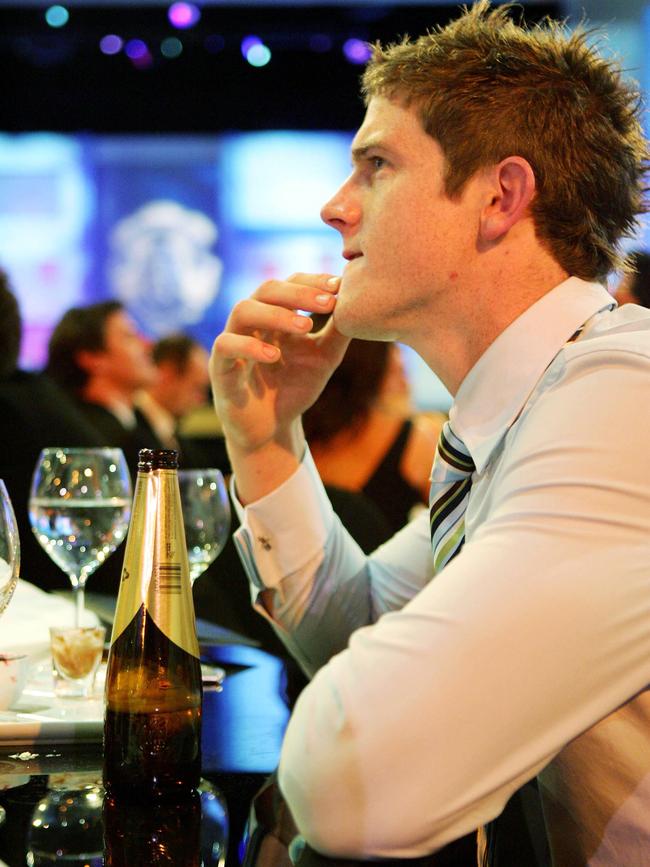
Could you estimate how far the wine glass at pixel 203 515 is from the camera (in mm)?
1569

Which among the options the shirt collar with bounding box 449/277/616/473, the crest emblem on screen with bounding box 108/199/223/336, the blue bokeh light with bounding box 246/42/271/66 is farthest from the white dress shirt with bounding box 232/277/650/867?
the blue bokeh light with bounding box 246/42/271/66

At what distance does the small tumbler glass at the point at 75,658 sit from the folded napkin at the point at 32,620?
0.03m

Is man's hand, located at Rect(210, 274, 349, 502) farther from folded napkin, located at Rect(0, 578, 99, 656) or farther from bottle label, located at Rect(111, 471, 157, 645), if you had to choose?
bottle label, located at Rect(111, 471, 157, 645)

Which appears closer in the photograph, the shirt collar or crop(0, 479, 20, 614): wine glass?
crop(0, 479, 20, 614): wine glass

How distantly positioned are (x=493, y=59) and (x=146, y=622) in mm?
760

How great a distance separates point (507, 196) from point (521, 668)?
0.62 m

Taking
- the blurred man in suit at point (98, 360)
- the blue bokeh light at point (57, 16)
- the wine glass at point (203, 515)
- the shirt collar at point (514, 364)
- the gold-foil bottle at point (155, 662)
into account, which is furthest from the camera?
the blue bokeh light at point (57, 16)

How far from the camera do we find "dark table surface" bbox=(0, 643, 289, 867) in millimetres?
806

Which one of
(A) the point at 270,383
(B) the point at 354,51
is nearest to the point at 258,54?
(B) the point at 354,51

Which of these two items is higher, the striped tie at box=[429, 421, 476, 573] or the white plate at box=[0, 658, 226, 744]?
the striped tie at box=[429, 421, 476, 573]

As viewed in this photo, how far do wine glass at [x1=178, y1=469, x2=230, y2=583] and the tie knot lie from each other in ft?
1.33

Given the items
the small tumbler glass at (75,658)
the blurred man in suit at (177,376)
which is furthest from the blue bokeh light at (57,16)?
the small tumbler glass at (75,658)

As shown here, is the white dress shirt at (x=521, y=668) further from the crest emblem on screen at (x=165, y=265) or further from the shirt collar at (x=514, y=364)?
the crest emblem on screen at (x=165, y=265)

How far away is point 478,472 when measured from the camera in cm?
119
